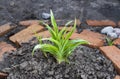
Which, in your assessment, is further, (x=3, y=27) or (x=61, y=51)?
(x=3, y=27)

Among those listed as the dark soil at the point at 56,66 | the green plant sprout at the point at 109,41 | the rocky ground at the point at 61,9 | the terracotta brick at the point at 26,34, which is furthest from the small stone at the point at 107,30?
the terracotta brick at the point at 26,34

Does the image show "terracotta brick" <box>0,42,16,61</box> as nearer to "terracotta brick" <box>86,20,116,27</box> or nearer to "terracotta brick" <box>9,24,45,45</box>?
"terracotta brick" <box>9,24,45,45</box>

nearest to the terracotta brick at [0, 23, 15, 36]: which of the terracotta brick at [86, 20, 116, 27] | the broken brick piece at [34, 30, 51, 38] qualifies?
the broken brick piece at [34, 30, 51, 38]

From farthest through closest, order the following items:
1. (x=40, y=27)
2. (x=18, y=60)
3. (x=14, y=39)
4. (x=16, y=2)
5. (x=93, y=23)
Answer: (x=16, y=2), (x=93, y=23), (x=40, y=27), (x=14, y=39), (x=18, y=60)

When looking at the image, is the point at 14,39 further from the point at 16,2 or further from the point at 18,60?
the point at 16,2

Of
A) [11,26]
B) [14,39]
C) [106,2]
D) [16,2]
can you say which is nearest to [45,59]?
[14,39]

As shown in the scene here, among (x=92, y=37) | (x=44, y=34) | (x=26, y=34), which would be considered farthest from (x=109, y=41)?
(x=26, y=34)
